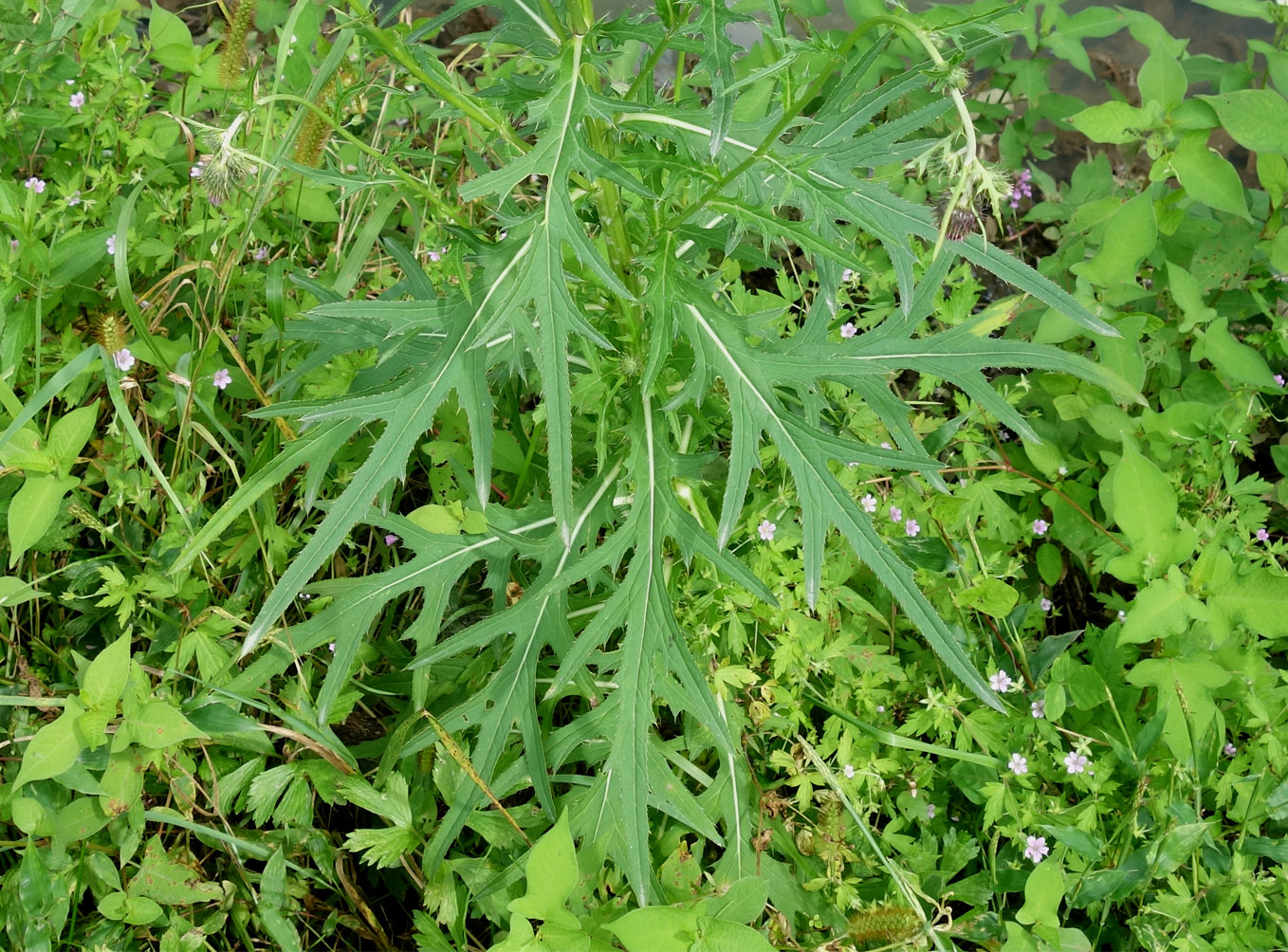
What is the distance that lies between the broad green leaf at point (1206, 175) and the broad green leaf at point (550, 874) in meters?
2.28

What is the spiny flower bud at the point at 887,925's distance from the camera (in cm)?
179

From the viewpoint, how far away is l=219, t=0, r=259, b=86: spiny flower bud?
2.06 m

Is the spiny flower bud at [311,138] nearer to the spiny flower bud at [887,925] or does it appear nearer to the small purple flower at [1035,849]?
the spiny flower bud at [887,925]

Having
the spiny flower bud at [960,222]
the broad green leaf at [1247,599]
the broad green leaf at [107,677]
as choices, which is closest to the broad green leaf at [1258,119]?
the broad green leaf at [1247,599]

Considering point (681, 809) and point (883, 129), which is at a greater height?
point (883, 129)

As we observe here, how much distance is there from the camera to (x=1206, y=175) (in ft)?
8.25

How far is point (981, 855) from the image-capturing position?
6.68ft

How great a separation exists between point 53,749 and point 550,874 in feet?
3.07

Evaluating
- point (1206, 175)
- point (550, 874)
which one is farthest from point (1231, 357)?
point (550, 874)

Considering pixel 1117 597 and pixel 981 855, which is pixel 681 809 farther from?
pixel 1117 597

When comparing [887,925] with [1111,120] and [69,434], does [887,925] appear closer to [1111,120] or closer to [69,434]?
[69,434]

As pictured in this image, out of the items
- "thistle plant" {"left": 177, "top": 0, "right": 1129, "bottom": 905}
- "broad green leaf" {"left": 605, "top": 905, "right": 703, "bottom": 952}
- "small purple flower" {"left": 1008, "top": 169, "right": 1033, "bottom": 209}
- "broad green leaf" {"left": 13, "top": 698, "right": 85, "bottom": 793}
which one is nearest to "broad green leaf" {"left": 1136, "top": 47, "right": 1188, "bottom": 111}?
"small purple flower" {"left": 1008, "top": 169, "right": 1033, "bottom": 209}

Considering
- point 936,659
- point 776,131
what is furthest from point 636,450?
point 936,659

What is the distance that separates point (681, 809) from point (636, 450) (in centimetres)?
68
